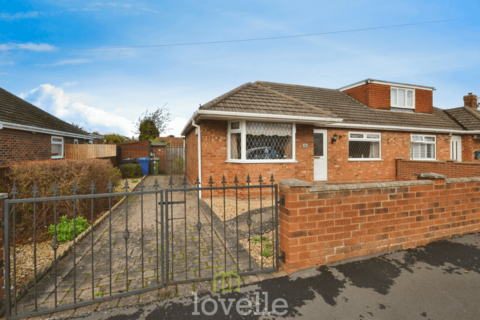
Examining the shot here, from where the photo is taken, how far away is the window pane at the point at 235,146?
721cm

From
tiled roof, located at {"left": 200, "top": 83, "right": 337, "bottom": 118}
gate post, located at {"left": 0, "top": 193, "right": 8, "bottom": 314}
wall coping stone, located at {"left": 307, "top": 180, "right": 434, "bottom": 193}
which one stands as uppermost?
tiled roof, located at {"left": 200, "top": 83, "right": 337, "bottom": 118}

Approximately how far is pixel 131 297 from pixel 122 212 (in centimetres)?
382

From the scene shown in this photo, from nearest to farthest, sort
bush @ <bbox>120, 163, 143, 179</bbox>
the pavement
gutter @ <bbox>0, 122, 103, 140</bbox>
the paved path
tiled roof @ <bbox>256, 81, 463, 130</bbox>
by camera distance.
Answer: the pavement, the paved path, gutter @ <bbox>0, 122, 103, 140</bbox>, tiled roof @ <bbox>256, 81, 463, 130</bbox>, bush @ <bbox>120, 163, 143, 179</bbox>

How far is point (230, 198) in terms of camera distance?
707 cm

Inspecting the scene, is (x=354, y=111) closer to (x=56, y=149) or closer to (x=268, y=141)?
(x=268, y=141)

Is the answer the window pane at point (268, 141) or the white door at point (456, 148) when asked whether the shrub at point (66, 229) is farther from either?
the white door at point (456, 148)

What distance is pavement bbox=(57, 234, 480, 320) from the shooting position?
2016 millimetres

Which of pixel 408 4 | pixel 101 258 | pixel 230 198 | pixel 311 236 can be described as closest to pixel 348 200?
pixel 311 236

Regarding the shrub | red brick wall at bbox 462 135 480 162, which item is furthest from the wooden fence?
red brick wall at bbox 462 135 480 162

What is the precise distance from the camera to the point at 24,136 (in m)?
9.53

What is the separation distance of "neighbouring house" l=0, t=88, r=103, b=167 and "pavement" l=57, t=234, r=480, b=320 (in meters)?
9.74

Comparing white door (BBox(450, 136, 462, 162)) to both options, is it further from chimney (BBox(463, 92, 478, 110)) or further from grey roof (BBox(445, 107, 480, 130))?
chimney (BBox(463, 92, 478, 110))

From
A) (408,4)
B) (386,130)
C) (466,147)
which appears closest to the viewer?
(408,4)

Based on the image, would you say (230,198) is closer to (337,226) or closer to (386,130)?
(337,226)
